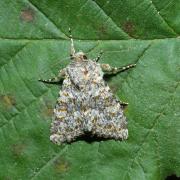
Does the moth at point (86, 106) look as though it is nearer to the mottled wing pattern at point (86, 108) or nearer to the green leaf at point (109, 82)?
the mottled wing pattern at point (86, 108)

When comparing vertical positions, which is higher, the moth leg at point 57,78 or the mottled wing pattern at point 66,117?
the moth leg at point 57,78

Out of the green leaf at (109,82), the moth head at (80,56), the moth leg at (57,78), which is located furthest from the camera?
the moth leg at (57,78)

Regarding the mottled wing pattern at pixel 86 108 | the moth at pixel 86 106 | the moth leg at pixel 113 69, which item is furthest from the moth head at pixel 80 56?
the moth leg at pixel 113 69

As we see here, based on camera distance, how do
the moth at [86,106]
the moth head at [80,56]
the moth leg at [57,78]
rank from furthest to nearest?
the moth at [86,106] < the moth leg at [57,78] < the moth head at [80,56]

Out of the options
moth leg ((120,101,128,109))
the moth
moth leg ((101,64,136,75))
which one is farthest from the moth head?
moth leg ((120,101,128,109))

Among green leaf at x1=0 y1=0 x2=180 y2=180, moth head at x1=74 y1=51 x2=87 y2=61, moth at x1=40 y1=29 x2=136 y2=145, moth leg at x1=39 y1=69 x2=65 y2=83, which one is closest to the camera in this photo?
green leaf at x1=0 y1=0 x2=180 y2=180

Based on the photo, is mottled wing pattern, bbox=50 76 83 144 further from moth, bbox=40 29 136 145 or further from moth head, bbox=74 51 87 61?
moth head, bbox=74 51 87 61

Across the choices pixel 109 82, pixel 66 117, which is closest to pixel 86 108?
pixel 66 117

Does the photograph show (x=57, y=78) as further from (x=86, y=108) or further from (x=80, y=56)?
(x=86, y=108)
